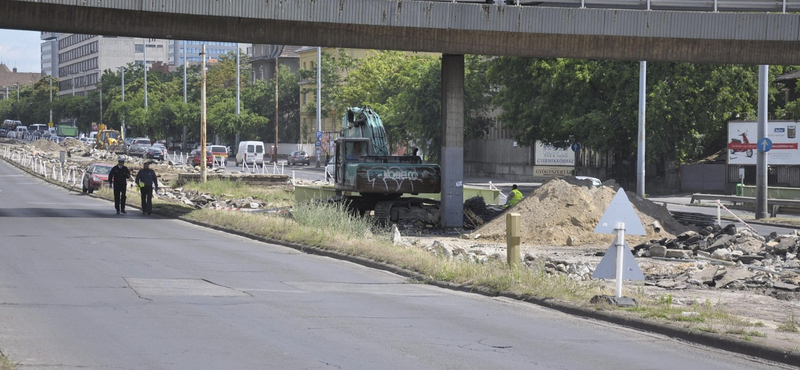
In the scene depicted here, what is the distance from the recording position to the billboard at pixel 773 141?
150 feet

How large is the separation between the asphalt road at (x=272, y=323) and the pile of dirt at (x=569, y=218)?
350 inches

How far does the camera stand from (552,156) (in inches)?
2574

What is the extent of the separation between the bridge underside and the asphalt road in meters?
10.1

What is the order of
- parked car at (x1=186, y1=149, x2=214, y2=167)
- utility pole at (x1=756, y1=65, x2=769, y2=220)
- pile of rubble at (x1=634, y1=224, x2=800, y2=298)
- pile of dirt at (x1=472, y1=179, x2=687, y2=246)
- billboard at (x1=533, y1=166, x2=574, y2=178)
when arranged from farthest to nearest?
1. parked car at (x1=186, y1=149, x2=214, y2=167)
2. billboard at (x1=533, y1=166, x2=574, y2=178)
3. utility pole at (x1=756, y1=65, x2=769, y2=220)
4. pile of dirt at (x1=472, y1=179, x2=687, y2=246)
5. pile of rubble at (x1=634, y1=224, x2=800, y2=298)

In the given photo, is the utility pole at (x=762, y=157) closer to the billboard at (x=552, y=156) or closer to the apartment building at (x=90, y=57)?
the billboard at (x=552, y=156)

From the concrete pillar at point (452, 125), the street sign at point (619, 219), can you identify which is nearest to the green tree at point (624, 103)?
the concrete pillar at point (452, 125)

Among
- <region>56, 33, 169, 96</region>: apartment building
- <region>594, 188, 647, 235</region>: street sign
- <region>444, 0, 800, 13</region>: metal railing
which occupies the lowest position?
<region>594, 188, 647, 235</region>: street sign

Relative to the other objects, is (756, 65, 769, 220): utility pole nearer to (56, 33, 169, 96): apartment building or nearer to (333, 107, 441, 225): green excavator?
(333, 107, 441, 225): green excavator

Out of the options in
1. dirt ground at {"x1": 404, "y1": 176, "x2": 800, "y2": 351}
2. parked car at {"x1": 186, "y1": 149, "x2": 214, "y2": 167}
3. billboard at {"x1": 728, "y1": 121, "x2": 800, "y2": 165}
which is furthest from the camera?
parked car at {"x1": 186, "y1": 149, "x2": 214, "y2": 167}

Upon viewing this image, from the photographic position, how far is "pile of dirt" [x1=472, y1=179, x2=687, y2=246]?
86.2 ft

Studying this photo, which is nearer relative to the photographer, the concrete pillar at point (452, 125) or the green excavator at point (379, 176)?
the concrete pillar at point (452, 125)

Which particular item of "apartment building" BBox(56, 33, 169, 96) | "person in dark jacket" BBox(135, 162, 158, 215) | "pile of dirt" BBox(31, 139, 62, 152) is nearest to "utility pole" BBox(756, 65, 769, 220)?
"person in dark jacket" BBox(135, 162, 158, 215)

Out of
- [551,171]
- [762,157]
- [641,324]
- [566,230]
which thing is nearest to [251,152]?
[551,171]

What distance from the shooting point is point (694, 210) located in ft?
136
